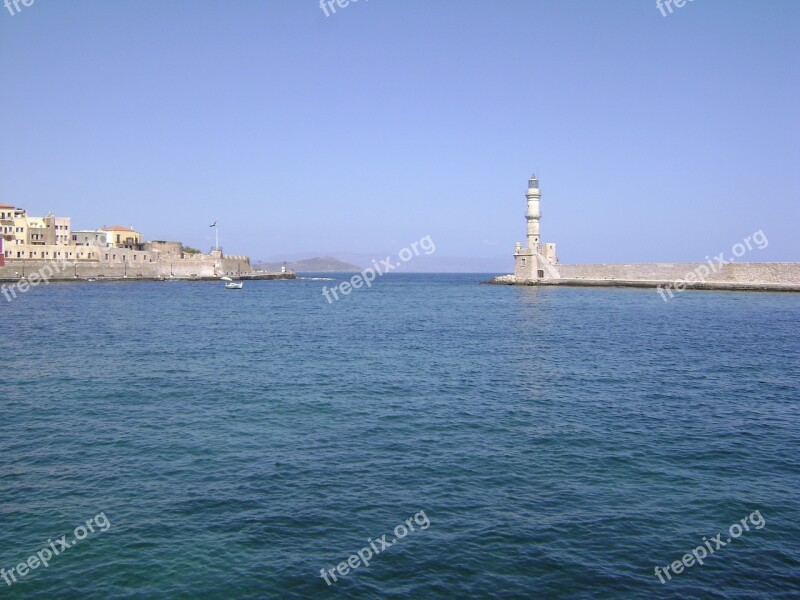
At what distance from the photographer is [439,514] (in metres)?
10.8

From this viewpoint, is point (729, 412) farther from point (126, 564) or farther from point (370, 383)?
point (126, 564)

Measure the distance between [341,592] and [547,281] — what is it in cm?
9350

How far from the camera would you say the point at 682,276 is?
84875 millimetres

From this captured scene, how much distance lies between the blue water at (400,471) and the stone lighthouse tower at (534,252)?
6926cm

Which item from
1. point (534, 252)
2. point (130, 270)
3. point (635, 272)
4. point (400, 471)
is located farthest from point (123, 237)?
point (400, 471)

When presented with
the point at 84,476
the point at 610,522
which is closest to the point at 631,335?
the point at 610,522

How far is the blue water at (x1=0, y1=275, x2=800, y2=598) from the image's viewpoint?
29.7 ft
